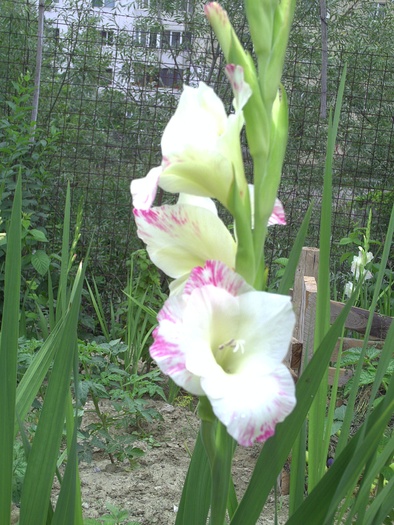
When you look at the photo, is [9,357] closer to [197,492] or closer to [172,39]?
[197,492]

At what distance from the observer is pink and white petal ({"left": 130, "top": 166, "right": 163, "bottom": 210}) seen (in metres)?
0.61

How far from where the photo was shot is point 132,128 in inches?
182

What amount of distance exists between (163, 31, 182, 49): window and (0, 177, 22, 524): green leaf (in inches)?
173

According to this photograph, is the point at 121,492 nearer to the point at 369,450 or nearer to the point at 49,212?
the point at 369,450

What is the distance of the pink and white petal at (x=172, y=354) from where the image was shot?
1.68 ft

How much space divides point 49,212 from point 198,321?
3.95m

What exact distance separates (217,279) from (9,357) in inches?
14.0

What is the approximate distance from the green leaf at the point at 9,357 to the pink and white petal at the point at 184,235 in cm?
25

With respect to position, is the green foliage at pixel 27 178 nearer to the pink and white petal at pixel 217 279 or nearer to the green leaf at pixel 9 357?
the green leaf at pixel 9 357

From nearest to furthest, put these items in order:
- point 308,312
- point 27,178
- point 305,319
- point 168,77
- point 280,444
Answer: point 280,444 → point 308,312 → point 305,319 → point 27,178 → point 168,77

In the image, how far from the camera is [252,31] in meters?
0.60

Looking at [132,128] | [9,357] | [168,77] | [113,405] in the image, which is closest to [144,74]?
[168,77]

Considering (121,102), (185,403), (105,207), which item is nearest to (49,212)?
(105,207)

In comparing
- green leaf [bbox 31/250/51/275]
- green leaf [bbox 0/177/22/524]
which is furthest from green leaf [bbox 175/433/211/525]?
green leaf [bbox 31/250/51/275]
